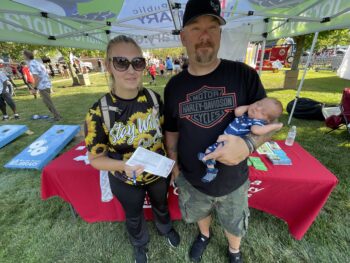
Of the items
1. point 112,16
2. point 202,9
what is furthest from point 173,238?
point 112,16

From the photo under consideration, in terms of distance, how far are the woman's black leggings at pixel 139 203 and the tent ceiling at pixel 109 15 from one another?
246cm

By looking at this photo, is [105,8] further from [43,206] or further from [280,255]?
[280,255]

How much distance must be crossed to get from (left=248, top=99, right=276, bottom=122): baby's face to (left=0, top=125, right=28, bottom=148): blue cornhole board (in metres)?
6.25

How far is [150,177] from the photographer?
1.70 meters

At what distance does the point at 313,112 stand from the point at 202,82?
19.1 ft

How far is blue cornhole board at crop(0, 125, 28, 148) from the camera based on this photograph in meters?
4.92

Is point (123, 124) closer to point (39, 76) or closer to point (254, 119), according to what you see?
point (254, 119)

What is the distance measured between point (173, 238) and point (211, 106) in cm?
172

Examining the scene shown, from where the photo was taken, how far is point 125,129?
1.48 metres

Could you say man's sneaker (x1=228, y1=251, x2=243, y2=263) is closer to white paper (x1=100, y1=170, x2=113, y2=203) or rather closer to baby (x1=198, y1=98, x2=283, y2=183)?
baby (x1=198, y1=98, x2=283, y2=183)

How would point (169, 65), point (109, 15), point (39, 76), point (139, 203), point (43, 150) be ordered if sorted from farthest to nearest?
point (169, 65) → point (39, 76) → point (43, 150) → point (109, 15) → point (139, 203)

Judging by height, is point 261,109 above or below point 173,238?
above

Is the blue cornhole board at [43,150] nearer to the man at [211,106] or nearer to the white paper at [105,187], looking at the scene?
the white paper at [105,187]

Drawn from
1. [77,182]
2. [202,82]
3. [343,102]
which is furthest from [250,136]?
[343,102]
